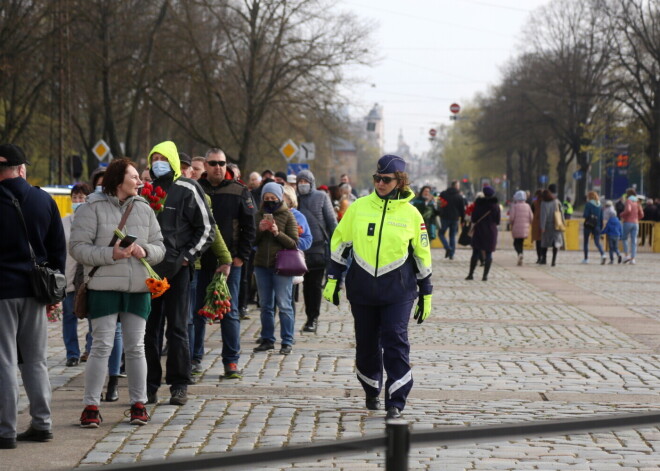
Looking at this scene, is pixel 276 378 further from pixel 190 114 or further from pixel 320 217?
pixel 190 114

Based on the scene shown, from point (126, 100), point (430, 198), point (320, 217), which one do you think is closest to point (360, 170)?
point (126, 100)

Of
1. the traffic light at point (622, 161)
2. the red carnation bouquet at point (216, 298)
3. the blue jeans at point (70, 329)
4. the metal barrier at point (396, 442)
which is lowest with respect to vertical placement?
the blue jeans at point (70, 329)

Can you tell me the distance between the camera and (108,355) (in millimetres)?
7238

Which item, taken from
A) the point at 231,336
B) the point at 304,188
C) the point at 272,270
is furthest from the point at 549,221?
the point at 231,336

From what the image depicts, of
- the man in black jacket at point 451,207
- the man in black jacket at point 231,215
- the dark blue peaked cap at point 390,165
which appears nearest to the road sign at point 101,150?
the man in black jacket at point 451,207

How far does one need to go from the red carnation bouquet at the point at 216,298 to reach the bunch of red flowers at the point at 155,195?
32.7 inches

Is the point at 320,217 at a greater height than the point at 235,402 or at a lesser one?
greater

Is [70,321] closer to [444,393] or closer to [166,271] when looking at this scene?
[166,271]

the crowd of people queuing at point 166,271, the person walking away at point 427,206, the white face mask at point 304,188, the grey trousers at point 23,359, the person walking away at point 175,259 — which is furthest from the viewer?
the person walking away at point 427,206

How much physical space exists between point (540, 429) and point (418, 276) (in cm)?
468

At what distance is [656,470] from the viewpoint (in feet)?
19.6

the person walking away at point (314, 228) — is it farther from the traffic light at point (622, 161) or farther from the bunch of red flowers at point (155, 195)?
the traffic light at point (622, 161)

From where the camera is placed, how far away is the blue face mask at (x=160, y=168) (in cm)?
809

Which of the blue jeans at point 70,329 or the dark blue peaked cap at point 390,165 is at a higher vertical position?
the dark blue peaked cap at point 390,165
